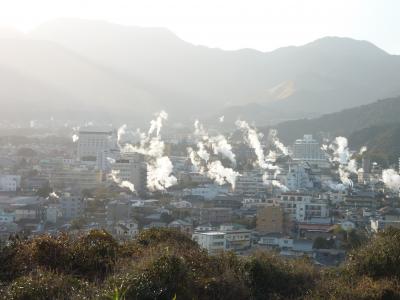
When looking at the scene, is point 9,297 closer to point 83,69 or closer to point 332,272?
point 332,272

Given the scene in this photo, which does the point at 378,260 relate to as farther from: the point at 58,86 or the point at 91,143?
the point at 58,86

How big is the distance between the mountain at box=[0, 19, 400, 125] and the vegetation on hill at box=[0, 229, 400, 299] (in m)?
62.2

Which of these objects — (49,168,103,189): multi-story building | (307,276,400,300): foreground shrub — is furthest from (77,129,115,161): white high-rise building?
(307,276,400,300): foreground shrub

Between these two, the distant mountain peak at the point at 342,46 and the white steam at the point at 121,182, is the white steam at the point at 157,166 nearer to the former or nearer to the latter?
the white steam at the point at 121,182

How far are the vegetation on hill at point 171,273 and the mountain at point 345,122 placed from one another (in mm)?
42069

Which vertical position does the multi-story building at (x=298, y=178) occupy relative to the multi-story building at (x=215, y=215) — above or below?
above

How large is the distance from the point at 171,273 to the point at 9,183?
21988 millimetres

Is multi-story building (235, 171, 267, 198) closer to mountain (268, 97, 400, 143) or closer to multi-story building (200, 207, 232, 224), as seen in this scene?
multi-story building (200, 207, 232, 224)

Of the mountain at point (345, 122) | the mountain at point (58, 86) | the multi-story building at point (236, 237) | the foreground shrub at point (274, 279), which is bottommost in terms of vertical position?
the multi-story building at point (236, 237)

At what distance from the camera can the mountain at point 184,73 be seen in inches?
3226

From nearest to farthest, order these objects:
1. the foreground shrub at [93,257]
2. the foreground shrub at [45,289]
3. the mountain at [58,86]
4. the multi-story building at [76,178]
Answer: the foreground shrub at [45,289] → the foreground shrub at [93,257] → the multi-story building at [76,178] → the mountain at [58,86]

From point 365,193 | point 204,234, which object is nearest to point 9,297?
point 204,234

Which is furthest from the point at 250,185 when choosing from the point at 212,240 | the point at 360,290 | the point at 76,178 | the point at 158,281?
the point at 158,281

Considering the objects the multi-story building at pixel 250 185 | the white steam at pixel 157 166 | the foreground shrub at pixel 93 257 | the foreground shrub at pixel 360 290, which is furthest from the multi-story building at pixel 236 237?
the white steam at pixel 157 166
